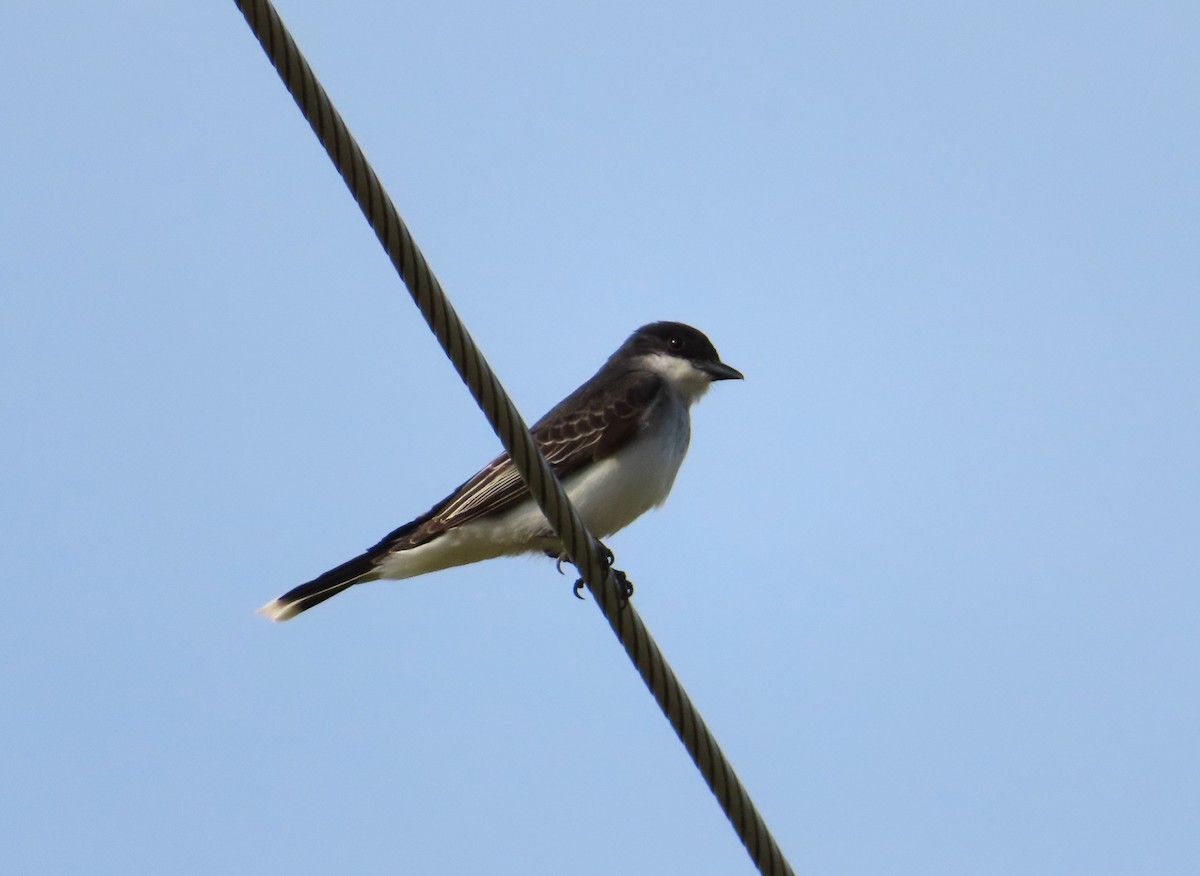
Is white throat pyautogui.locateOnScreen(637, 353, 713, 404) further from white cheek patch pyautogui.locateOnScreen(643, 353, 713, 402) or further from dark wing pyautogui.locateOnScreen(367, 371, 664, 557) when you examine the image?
dark wing pyautogui.locateOnScreen(367, 371, 664, 557)

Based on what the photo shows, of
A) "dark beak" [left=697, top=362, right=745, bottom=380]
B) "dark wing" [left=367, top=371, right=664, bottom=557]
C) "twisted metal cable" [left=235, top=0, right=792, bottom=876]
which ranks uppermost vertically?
"dark beak" [left=697, top=362, right=745, bottom=380]

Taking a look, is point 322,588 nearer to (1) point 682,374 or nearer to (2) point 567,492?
(2) point 567,492

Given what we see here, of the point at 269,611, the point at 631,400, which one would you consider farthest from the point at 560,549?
the point at 269,611

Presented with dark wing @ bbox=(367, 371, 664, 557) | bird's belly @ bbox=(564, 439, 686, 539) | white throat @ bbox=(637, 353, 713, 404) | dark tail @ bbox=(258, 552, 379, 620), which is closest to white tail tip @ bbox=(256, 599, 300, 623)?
dark tail @ bbox=(258, 552, 379, 620)

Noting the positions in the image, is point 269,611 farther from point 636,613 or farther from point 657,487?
point 636,613

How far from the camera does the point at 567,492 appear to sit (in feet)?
28.9

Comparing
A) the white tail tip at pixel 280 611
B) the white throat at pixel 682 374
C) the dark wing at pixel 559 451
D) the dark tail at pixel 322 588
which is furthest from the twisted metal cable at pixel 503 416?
the white throat at pixel 682 374

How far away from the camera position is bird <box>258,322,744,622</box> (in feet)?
28.0

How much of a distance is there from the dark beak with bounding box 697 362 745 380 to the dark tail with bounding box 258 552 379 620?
2430 mm

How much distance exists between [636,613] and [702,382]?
461 centimetres

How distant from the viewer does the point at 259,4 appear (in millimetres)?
4320

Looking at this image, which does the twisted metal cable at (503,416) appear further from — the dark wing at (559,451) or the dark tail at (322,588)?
the dark tail at (322,588)

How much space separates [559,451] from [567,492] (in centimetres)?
25

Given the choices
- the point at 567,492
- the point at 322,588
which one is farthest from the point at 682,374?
the point at 322,588
